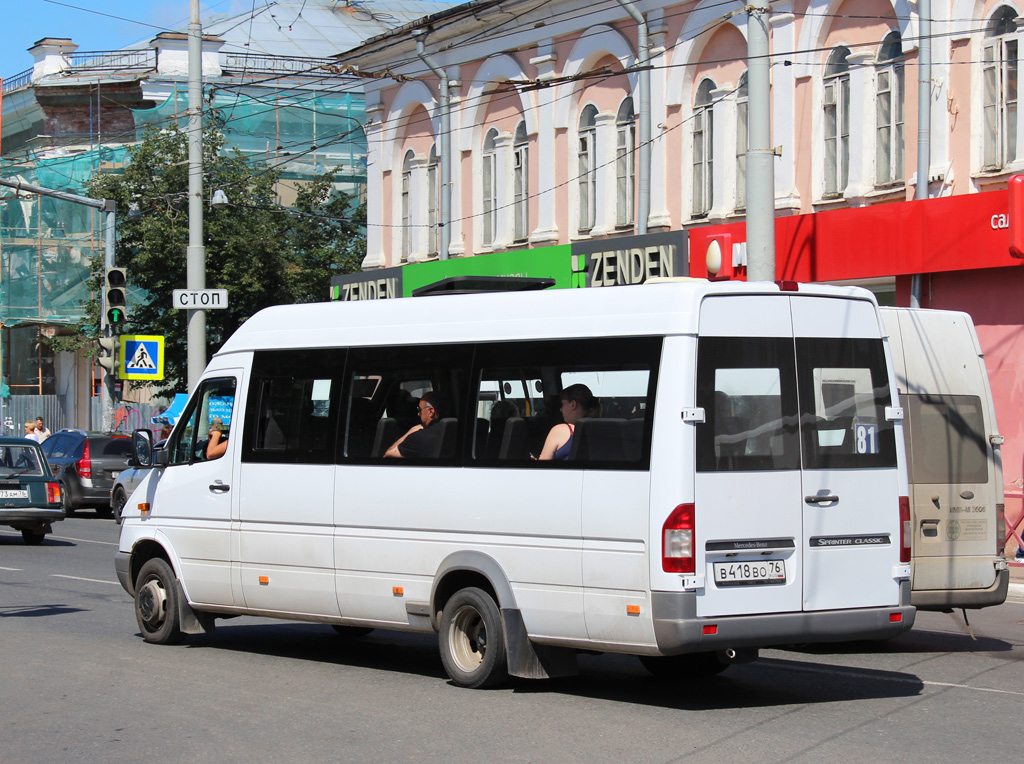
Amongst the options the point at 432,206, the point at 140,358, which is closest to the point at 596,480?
the point at 140,358

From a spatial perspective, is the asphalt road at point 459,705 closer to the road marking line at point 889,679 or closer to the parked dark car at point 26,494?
the road marking line at point 889,679

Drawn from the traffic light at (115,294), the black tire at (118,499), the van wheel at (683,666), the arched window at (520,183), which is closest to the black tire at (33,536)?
the black tire at (118,499)

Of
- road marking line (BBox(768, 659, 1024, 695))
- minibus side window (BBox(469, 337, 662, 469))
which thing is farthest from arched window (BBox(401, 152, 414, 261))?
minibus side window (BBox(469, 337, 662, 469))

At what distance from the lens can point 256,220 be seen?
37.4 meters

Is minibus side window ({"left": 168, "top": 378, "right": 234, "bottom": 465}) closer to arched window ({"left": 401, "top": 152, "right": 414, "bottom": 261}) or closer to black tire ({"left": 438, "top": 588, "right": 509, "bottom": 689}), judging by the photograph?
black tire ({"left": 438, "top": 588, "right": 509, "bottom": 689})

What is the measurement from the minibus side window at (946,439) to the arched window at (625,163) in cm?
1457

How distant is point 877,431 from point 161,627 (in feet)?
18.4

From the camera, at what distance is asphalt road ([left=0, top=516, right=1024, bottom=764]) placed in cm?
688

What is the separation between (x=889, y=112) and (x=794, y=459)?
13.8m

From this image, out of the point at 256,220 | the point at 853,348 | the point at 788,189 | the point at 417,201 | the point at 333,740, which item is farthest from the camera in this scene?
the point at 256,220

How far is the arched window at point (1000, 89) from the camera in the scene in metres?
18.5

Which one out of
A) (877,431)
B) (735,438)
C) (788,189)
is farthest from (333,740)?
(788,189)

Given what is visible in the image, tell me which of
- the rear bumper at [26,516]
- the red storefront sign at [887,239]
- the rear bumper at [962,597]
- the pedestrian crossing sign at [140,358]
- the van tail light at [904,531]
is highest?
the red storefront sign at [887,239]

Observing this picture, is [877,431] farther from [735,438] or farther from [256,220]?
[256,220]
